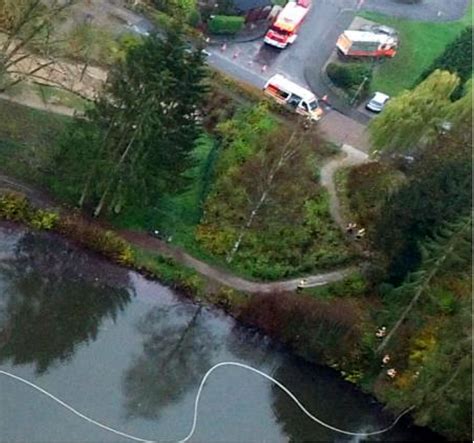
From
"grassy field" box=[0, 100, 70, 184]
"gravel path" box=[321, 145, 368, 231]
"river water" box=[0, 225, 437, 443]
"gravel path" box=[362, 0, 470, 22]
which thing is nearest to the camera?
"river water" box=[0, 225, 437, 443]

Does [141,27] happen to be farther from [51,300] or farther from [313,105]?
[51,300]

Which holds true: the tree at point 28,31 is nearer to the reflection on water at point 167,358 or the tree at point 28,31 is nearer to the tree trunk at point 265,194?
the tree trunk at point 265,194

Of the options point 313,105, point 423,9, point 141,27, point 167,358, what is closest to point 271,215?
point 167,358

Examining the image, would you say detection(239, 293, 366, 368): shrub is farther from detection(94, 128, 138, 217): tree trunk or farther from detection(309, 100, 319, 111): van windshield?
detection(309, 100, 319, 111): van windshield

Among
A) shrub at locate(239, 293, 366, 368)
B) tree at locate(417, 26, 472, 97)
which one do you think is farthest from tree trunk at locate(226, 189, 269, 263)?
tree at locate(417, 26, 472, 97)

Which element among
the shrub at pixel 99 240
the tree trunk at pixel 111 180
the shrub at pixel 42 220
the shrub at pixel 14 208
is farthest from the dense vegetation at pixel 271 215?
the shrub at pixel 14 208

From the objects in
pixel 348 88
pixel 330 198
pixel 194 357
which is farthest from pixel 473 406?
pixel 348 88
